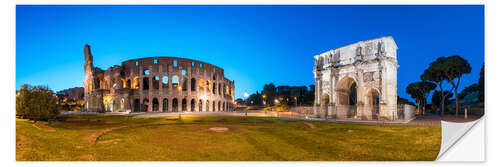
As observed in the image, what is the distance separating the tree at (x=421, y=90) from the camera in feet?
111

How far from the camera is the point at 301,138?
9328 millimetres

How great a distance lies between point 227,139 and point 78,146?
240 inches

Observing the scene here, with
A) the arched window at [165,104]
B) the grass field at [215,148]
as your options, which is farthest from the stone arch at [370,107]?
the arched window at [165,104]

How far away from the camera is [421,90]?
34562 millimetres

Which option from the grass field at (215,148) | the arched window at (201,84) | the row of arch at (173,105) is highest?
the arched window at (201,84)

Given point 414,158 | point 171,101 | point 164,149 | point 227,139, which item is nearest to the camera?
point 414,158

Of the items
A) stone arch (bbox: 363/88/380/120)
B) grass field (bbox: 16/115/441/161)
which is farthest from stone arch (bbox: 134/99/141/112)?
stone arch (bbox: 363/88/380/120)

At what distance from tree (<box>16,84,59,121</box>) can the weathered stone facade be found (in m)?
25.9

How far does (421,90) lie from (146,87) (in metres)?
56.4

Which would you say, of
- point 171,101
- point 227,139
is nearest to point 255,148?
point 227,139

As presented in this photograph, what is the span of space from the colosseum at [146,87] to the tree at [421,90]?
4203 centimetres

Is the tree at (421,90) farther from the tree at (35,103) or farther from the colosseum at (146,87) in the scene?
the tree at (35,103)

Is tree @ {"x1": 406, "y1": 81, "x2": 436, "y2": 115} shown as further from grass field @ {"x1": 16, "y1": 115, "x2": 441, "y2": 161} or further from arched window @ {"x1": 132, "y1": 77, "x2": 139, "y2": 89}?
arched window @ {"x1": 132, "y1": 77, "x2": 139, "y2": 89}
